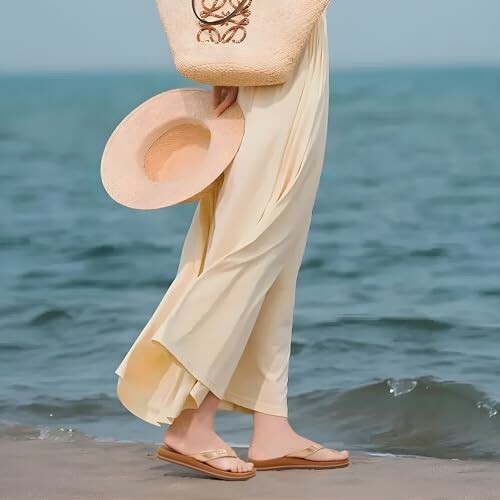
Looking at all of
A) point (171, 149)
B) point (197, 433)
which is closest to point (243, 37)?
point (171, 149)

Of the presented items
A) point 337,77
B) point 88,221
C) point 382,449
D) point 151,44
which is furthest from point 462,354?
point 337,77

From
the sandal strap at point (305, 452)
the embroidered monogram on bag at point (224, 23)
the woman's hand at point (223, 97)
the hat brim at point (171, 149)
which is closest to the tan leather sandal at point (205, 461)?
the sandal strap at point (305, 452)

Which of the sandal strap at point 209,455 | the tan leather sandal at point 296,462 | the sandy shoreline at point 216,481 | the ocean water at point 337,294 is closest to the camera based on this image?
the sandy shoreline at point 216,481

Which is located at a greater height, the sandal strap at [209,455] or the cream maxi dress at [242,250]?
the cream maxi dress at [242,250]

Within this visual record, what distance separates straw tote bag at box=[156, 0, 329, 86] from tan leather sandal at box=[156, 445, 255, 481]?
65cm

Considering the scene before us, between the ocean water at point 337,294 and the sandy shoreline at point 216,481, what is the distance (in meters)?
0.52

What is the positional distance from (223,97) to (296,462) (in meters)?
0.68

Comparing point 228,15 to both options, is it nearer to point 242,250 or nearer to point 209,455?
point 242,250

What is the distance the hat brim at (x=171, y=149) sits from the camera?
267cm

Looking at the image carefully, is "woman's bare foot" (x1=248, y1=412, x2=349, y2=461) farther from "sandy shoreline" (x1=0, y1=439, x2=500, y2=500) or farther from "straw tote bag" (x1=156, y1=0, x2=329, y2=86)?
"straw tote bag" (x1=156, y1=0, x2=329, y2=86)

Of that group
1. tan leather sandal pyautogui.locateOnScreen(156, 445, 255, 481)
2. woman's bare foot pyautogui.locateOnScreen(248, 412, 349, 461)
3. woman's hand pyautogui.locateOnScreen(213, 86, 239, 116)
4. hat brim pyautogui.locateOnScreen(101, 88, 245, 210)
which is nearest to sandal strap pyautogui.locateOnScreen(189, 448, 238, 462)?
tan leather sandal pyautogui.locateOnScreen(156, 445, 255, 481)

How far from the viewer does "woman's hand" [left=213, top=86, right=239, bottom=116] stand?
8.97 feet

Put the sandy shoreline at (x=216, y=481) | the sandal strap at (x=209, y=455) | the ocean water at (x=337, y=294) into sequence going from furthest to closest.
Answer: the ocean water at (x=337, y=294) → the sandal strap at (x=209, y=455) → the sandy shoreline at (x=216, y=481)

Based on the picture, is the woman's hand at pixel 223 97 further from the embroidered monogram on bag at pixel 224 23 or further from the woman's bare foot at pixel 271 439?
the woman's bare foot at pixel 271 439
